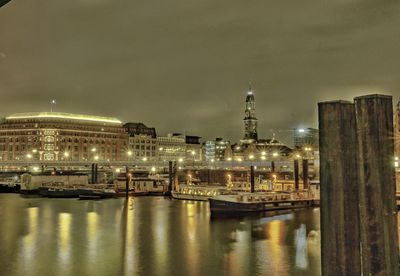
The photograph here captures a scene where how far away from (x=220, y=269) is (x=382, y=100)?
49.8ft

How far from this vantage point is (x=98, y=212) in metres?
41.4

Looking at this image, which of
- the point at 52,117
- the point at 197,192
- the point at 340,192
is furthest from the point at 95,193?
the point at 52,117

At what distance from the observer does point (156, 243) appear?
995 inches

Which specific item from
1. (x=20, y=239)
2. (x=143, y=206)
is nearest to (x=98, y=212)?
(x=143, y=206)

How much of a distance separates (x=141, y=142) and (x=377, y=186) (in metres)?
132

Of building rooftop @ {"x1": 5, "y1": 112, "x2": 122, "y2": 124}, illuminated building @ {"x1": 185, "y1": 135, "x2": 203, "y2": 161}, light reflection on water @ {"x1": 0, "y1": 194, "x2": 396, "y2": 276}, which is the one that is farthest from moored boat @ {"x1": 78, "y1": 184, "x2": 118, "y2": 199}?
illuminated building @ {"x1": 185, "y1": 135, "x2": 203, "y2": 161}

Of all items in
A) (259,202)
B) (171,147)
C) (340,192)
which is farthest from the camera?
(171,147)

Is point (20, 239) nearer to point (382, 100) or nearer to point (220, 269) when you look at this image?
point (220, 269)

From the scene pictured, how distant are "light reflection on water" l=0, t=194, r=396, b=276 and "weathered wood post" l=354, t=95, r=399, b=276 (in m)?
13.6

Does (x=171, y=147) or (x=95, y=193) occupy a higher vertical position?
(x=171, y=147)

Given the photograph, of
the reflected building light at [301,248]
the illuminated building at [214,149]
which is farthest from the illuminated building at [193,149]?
the reflected building light at [301,248]

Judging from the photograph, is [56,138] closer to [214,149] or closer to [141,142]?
[141,142]

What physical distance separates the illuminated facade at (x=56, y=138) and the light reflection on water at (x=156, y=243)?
75906 mm

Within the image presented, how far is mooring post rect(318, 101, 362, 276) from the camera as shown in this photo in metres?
5.29
